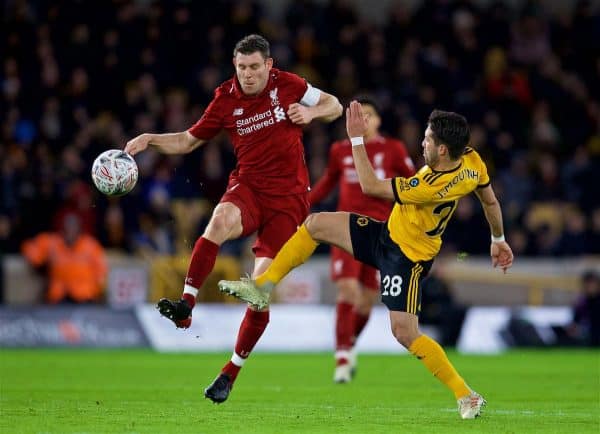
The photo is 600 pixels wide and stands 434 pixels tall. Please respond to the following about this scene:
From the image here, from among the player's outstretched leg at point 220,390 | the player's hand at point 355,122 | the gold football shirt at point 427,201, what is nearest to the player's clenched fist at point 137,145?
the player's hand at point 355,122

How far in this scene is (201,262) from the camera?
887 cm

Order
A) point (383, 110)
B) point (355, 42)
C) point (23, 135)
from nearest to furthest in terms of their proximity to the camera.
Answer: point (23, 135) < point (383, 110) < point (355, 42)

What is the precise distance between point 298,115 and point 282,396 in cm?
260

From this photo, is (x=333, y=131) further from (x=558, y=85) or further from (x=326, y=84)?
(x=558, y=85)

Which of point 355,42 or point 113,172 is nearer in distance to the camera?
point 113,172

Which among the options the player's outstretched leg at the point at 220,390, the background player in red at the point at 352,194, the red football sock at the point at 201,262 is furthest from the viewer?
the background player in red at the point at 352,194

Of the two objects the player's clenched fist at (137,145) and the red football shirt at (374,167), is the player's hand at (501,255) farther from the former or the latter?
the red football shirt at (374,167)

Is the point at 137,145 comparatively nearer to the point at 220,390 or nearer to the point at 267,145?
the point at 267,145

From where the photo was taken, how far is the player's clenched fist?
9167mm

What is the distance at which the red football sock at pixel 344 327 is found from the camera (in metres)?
12.4

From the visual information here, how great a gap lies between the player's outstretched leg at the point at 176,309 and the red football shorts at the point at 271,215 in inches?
38.4

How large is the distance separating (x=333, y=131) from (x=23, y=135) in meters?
5.44

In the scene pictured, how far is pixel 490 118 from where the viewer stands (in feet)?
74.8

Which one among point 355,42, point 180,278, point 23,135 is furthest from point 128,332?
point 355,42
